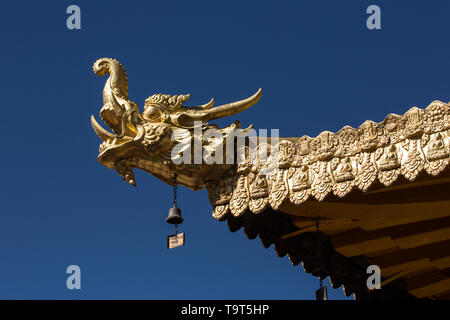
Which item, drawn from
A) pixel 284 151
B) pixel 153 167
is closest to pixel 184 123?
pixel 153 167

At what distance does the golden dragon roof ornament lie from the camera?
5.83 meters

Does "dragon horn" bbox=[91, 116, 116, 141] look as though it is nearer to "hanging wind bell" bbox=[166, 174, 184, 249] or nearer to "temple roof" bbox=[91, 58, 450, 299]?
"temple roof" bbox=[91, 58, 450, 299]

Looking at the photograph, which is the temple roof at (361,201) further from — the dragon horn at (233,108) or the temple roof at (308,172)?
the dragon horn at (233,108)

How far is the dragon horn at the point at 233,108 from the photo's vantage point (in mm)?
7000

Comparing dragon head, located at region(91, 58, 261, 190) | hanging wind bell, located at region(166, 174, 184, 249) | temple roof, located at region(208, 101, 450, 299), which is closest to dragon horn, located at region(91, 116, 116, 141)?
dragon head, located at region(91, 58, 261, 190)

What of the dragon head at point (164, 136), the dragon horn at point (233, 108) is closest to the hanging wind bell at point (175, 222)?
the dragon head at point (164, 136)

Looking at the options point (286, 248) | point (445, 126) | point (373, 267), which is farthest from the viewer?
point (373, 267)

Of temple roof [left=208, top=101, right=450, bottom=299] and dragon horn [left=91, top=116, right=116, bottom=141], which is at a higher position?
dragon horn [left=91, top=116, right=116, bottom=141]

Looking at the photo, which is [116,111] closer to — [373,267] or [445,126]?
[445,126]

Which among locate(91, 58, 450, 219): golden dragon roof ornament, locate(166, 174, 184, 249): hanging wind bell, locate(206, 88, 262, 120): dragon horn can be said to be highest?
locate(206, 88, 262, 120): dragon horn

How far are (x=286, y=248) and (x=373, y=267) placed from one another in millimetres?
1247

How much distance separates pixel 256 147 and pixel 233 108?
18.4 inches

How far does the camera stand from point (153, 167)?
6.87 meters

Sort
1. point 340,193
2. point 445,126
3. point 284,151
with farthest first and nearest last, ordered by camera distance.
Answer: point 284,151
point 340,193
point 445,126
